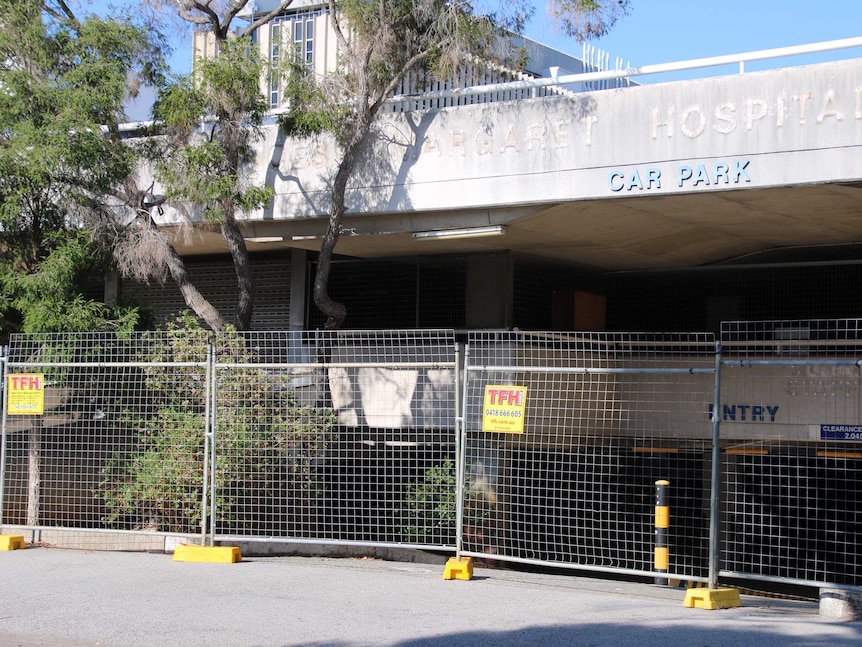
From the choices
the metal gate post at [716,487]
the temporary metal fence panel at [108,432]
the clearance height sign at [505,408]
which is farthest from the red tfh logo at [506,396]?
the temporary metal fence panel at [108,432]

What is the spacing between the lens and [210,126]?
48.9ft

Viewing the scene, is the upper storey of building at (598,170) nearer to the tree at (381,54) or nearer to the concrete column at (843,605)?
the tree at (381,54)

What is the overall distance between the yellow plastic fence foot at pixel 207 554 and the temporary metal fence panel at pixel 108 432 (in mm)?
957

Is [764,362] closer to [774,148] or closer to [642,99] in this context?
[774,148]

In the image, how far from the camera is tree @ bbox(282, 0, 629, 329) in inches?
514

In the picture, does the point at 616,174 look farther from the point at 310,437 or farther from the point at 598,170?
the point at 310,437

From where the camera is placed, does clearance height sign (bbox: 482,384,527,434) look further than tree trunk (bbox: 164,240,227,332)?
No

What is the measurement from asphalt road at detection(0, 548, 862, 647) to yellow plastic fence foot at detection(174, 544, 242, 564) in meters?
0.15

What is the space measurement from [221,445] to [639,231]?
24.0 feet

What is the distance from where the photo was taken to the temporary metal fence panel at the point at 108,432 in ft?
41.0

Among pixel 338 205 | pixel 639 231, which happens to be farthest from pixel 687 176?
pixel 338 205

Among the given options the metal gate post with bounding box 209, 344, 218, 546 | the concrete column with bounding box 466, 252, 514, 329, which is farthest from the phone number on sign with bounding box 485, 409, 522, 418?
the concrete column with bounding box 466, 252, 514, 329

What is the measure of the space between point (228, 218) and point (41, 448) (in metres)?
4.14

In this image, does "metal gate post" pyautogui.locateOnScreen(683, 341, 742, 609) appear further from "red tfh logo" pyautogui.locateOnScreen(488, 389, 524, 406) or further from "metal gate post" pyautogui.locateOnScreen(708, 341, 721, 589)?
"red tfh logo" pyautogui.locateOnScreen(488, 389, 524, 406)
